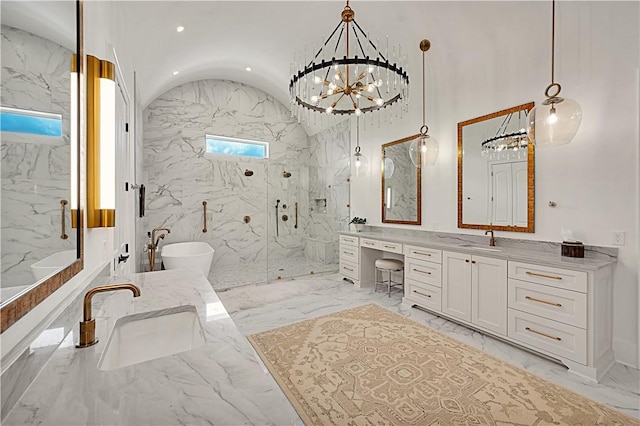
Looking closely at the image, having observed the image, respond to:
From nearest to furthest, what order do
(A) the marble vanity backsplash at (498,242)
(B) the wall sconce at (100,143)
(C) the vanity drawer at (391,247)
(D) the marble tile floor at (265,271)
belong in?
(B) the wall sconce at (100,143)
(A) the marble vanity backsplash at (498,242)
(C) the vanity drawer at (391,247)
(D) the marble tile floor at (265,271)

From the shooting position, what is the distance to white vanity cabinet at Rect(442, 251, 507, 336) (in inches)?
106

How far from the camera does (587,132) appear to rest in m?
2.51

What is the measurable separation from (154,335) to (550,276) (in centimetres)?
294

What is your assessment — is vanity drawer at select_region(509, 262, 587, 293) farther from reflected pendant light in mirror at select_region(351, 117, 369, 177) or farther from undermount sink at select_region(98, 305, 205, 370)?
reflected pendant light in mirror at select_region(351, 117, 369, 177)

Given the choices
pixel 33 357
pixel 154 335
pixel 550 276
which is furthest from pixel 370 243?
pixel 33 357

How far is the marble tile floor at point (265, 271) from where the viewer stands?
477 centimetres

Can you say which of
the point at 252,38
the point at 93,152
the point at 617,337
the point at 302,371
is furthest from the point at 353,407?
the point at 252,38

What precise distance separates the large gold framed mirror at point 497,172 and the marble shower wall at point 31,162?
12.0 ft

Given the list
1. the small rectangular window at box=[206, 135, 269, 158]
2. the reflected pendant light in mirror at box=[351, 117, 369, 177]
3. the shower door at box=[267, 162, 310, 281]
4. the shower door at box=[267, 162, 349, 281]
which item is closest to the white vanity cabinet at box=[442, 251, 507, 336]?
the reflected pendant light in mirror at box=[351, 117, 369, 177]

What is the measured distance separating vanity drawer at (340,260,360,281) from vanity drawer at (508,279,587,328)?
2.33 metres

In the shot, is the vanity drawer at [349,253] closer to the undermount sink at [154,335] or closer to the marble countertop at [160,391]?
the undermount sink at [154,335]

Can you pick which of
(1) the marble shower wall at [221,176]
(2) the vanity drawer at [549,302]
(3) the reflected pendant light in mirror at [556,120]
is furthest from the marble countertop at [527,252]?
(1) the marble shower wall at [221,176]

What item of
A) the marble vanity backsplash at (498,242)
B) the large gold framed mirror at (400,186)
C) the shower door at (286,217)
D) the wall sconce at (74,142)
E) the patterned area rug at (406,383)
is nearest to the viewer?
the wall sconce at (74,142)

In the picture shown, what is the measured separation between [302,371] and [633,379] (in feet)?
8.43
